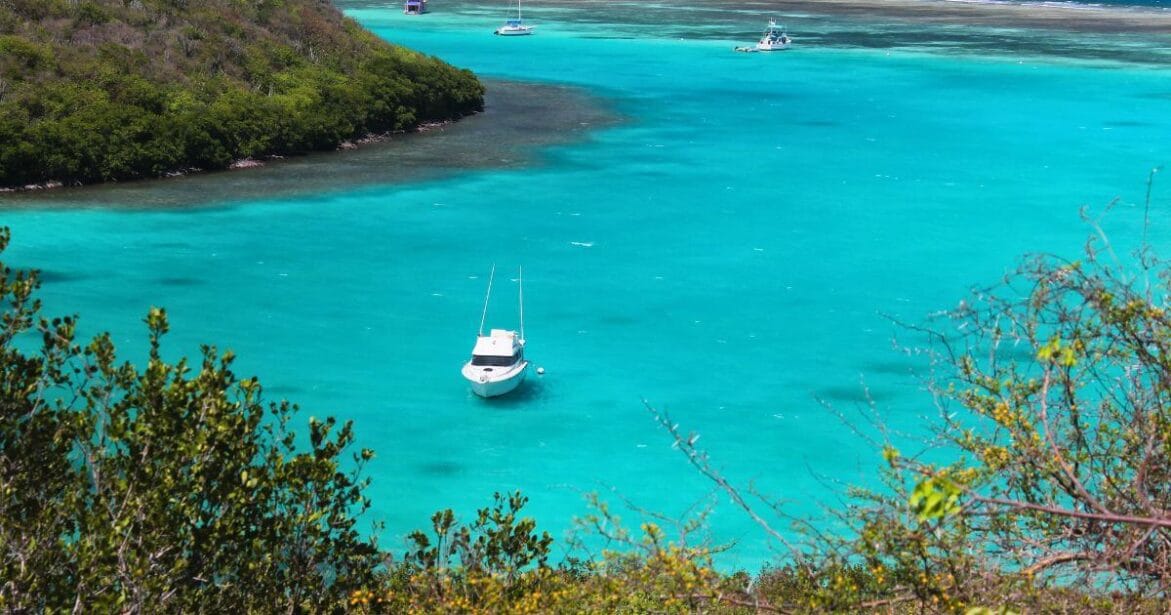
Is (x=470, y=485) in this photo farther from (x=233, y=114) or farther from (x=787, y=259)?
(x=233, y=114)

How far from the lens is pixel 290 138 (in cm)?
4712

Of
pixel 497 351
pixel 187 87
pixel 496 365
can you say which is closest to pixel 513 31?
pixel 187 87

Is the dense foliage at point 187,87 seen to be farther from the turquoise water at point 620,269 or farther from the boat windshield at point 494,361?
the boat windshield at point 494,361

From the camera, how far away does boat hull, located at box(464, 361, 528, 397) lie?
81.1 ft

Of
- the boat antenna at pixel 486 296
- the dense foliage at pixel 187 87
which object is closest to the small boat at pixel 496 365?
the boat antenna at pixel 486 296

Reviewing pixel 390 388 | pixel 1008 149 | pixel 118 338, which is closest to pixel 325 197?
pixel 118 338

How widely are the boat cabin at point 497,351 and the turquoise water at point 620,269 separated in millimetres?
756

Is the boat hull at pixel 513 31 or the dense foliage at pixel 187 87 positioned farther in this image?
the boat hull at pixel 513 31

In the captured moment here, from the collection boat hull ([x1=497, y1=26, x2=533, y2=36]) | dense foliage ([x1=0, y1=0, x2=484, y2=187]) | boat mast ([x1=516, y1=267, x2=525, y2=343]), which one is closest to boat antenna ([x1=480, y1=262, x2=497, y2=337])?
boat mast ([x1=516, y1=267, x2=525, y2=343])

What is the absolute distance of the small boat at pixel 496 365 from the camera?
81.4ft

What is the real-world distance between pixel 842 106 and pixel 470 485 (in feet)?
149

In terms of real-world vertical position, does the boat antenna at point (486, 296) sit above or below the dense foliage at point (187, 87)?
below

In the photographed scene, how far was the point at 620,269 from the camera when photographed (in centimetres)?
3438

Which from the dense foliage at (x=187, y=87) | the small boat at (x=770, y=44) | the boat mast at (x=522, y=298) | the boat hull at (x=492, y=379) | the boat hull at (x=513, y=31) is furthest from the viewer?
the boat hull at (x=513, y=31)
